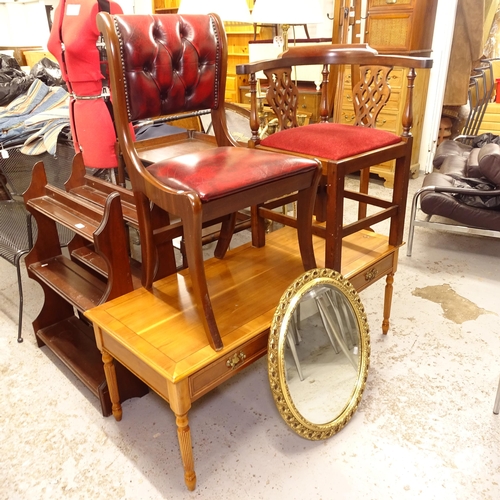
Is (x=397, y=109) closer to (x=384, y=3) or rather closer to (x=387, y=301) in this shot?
(x=384, y=3)

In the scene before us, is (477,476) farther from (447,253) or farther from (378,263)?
(447,253)

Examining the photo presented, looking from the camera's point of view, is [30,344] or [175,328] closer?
[175,328]

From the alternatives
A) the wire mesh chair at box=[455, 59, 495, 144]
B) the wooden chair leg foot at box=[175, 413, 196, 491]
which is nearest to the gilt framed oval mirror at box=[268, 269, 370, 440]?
the wooden chair leg foot at box=[175, 413, 196, 491]

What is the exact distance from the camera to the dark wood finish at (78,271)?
5.02ft

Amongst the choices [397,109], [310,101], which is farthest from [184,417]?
[310,101]

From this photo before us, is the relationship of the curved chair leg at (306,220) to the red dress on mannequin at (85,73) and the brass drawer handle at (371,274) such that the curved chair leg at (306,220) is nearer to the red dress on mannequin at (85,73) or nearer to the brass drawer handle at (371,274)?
the brass drawer handle at (371,274)

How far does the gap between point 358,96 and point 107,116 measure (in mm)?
1128

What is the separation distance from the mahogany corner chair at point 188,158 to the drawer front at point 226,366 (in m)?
0.06

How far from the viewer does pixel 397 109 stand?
3752 mm

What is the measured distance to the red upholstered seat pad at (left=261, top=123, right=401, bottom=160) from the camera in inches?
64.8

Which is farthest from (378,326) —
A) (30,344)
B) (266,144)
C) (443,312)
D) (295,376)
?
(30,344)

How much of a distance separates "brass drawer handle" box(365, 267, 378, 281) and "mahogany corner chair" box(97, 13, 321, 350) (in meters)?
0.28

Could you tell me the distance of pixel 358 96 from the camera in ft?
6.66

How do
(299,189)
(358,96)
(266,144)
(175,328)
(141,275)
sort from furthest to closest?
(358,96), (266,144), (141,275), (299,189), (175,328)
